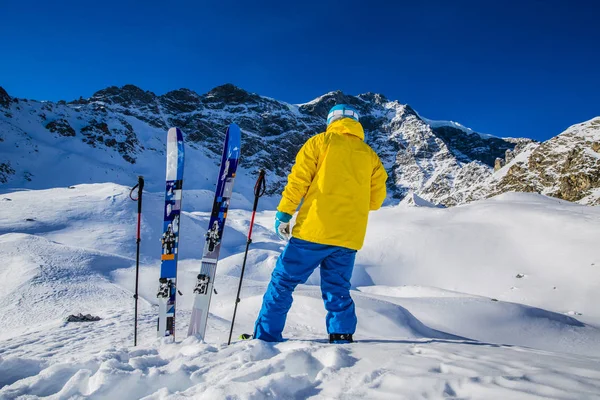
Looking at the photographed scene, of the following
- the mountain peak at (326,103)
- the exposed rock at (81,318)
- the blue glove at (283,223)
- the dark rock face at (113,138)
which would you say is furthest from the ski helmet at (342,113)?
the mountain peak at (326,103)

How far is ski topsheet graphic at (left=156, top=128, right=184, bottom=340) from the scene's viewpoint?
3086 millimetres

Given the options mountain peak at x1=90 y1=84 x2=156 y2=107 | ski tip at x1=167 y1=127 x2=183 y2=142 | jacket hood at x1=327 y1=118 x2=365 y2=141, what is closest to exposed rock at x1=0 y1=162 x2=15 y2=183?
ski tip at x1=167 y1=127 x2=183 y2=142

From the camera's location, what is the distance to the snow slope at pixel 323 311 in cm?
157

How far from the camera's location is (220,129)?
8500cm

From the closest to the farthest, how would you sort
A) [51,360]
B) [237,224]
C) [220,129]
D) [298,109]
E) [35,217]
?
[51,360] → [35,217] → [237,224] → [220,129] → [298,109]

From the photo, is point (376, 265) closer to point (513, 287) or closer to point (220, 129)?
point (513, 287)

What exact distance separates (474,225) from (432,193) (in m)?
81.6

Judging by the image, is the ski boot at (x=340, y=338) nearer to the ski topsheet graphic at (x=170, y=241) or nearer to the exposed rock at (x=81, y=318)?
the ski topsheet graphic at (x=170, y=241)

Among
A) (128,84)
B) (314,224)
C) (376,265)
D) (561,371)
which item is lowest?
(376,265)

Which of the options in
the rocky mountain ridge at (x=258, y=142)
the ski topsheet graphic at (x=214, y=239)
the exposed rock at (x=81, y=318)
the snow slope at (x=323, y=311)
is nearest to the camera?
the snow slope at (x=323, y=311)

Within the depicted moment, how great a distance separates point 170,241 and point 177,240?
0.29ft

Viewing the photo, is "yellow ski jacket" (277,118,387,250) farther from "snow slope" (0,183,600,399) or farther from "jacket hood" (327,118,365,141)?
"snow slope" (0,183,600,399)

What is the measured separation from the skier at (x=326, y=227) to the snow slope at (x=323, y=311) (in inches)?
11.8

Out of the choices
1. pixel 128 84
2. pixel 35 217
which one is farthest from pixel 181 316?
pixel 128 84
